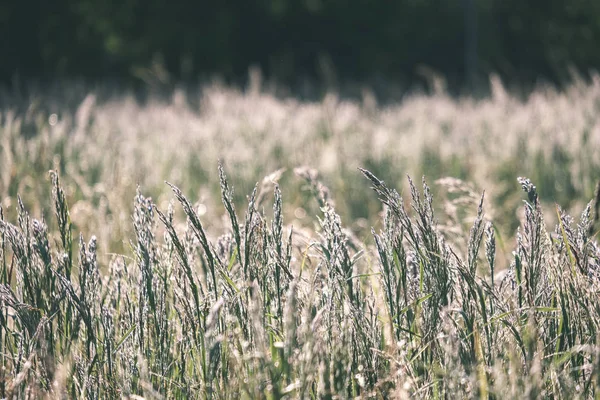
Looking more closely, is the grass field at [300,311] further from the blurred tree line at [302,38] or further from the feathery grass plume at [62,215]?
the blurred tree line at [302,38]

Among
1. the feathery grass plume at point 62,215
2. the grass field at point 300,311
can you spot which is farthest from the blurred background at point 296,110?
the feathery grass plume at point 62,215

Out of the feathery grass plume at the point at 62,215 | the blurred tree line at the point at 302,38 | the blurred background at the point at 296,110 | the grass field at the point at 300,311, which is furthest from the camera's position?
the blurred tree line at the point at 302,38

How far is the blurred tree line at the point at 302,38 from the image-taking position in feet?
41.4

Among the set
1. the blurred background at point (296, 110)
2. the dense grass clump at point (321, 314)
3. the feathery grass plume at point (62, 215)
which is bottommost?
the dense grass clump at point (321, 314)

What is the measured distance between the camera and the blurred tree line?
1262cm

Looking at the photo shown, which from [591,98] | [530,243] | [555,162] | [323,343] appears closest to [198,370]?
[323,343]

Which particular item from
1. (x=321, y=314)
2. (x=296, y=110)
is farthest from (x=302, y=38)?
(x=321, y=314)

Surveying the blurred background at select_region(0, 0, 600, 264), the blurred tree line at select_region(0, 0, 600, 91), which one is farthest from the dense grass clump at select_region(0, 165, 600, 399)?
the blurred tree line at select_region(0, 0, 600, 91)

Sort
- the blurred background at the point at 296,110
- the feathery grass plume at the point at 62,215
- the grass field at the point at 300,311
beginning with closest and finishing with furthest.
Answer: the grass field at the point at 300,311
the feathery grass plume at the point at 62,215
the blurred background at the point at 296,110

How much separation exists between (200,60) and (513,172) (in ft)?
35.1

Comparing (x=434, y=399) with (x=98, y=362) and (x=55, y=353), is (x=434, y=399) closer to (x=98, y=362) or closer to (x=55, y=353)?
(x=98, y=362)

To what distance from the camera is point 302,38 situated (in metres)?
15.1

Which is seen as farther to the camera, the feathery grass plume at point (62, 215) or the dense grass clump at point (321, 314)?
the feathery grass plume at point (62, 215)

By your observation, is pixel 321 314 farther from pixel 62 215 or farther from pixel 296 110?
pixel 296 110
